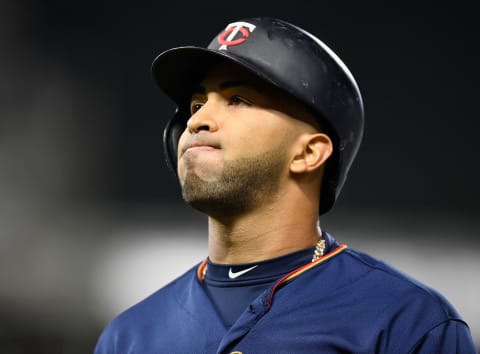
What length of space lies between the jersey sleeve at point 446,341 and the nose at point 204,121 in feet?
2.17

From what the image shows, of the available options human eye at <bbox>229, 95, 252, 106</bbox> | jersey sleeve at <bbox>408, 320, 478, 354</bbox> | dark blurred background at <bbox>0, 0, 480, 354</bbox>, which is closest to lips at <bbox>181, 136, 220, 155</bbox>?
human eye at <bbox>229, 95, 252, 106</bbox>

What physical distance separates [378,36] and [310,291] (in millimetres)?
2792

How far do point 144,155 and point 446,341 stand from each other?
299 cm

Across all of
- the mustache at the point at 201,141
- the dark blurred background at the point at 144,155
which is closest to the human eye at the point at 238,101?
the mustache at the point at 201,141

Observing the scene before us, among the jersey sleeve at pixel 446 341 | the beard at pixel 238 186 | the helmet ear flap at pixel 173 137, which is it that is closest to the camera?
the jersey sleeve at pixel 446 341

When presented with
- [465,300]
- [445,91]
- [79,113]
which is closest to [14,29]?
[79,113]

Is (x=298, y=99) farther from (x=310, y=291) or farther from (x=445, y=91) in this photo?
(x=445, y=91)

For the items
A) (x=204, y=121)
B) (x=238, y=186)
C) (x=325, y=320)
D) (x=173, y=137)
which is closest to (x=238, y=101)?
(x=204, y=121)

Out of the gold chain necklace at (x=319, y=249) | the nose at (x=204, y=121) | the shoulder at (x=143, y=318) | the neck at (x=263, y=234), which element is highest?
the nose at (x=204, y=121)

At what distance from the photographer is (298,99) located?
1655 mm

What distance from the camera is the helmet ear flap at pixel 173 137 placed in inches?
76.4

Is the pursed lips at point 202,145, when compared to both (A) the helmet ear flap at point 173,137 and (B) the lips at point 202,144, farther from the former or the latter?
(A) the helmet ear flap at point 173,137

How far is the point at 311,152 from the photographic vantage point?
171 centimetres

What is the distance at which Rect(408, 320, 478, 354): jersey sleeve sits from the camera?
1.44 meters
